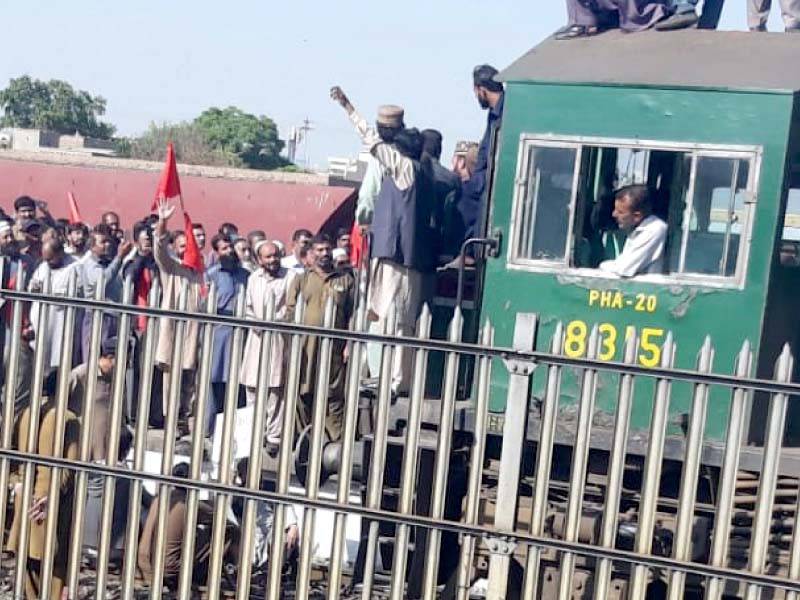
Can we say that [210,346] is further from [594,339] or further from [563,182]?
[563,182]

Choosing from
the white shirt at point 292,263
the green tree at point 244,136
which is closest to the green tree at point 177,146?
the green tree at point 244,136

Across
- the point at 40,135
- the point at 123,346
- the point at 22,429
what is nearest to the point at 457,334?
the point at 123,346

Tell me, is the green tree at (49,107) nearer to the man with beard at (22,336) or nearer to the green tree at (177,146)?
the green tree at (177,146)

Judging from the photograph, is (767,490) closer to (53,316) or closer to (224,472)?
(224,472)

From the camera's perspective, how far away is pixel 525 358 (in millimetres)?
4828

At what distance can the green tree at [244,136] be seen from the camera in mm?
61969

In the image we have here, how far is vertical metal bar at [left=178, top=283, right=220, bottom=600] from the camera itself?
521 centimetres

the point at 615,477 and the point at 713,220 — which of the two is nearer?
the point at 615,477

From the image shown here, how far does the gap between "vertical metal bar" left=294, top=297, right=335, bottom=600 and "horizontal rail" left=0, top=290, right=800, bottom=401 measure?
10 cm

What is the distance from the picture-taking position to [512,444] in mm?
4902

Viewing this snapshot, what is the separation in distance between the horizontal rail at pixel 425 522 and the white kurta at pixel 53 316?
1.51 ft

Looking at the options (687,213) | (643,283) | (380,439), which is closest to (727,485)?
(380,439)

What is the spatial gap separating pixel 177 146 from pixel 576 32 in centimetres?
5251

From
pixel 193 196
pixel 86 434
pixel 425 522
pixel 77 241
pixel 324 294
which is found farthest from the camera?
pixel 193 196
